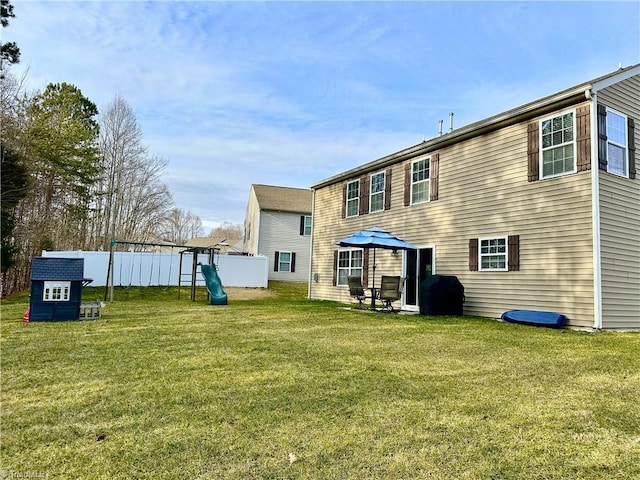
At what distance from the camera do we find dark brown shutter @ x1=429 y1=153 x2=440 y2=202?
11242 mm

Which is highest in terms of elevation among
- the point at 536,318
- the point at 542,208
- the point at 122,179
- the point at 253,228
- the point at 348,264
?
the point at 122,179

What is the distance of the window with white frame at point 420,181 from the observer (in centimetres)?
1168

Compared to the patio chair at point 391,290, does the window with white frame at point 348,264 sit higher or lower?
higher

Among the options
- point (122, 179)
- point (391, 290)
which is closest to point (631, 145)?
point (391, 290)

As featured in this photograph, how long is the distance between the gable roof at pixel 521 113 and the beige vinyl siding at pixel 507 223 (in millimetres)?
200

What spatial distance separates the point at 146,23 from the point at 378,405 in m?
9.66

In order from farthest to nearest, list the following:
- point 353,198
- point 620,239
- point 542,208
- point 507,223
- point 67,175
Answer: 1. point 67,175
2. point 353,198
3. point 507,223
4. point 542,208
5. point 620,239

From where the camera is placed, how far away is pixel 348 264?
47.8ft

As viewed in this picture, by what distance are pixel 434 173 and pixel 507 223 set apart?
9.02 ft

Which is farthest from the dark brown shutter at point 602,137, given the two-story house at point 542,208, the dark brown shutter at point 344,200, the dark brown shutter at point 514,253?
the dark brown shutter at point 344,200

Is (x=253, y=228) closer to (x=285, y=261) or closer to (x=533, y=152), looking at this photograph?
(x=285, y=261)

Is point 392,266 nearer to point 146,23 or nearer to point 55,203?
point 146,23

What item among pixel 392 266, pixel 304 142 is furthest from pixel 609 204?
pixel 304 142

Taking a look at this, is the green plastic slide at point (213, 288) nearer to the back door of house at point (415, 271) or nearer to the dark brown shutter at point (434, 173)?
the back door of house at point (415, 271)
